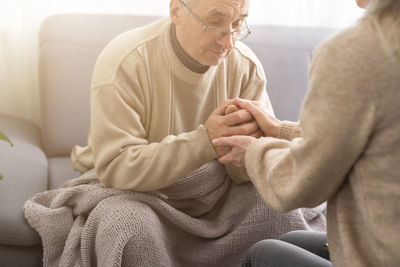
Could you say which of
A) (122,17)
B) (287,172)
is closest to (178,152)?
(287,172)

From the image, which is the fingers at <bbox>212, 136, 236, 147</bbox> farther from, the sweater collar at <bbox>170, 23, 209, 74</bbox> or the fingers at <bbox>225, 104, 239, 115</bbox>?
the sweater collar at <bbox>170, 23, 209, 74</bbox>

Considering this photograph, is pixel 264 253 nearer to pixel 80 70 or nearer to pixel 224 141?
pixel 224 141

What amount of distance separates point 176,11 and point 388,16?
815 millimetres

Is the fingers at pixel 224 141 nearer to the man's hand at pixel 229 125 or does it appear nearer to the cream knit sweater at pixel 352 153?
the man's hand at pixel 229 125

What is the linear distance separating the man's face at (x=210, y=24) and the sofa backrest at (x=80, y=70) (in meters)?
0.70

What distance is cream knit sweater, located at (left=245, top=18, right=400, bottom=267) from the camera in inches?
32.6

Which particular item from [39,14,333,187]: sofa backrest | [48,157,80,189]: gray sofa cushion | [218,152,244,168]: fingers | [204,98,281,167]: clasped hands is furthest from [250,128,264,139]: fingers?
[48,157,80,189]: gray sofa cushion

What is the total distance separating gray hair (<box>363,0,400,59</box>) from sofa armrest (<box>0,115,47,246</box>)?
1234 mm

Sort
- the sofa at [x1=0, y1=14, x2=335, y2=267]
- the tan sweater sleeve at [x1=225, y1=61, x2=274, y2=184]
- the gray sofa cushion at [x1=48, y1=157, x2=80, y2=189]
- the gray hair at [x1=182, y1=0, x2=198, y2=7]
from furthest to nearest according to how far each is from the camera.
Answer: the sofa at [x1=0, y1=14, x2=335, y2=267] → the gray sofa cushion at [x1=48, y1=157, x2=80, y2=189] → the tan sweater sleeve at [x1=225, y1=61, x2=274, y2=184] → the gray hair at [x1=182, y1=0, x2=198, y2=7]

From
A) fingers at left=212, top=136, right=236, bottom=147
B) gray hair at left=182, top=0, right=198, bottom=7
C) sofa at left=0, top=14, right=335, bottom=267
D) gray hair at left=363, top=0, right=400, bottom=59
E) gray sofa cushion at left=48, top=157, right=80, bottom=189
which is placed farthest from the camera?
sofa at left=0, top=14, right=335, bottom=267

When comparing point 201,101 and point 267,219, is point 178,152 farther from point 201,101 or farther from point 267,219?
point 267,219

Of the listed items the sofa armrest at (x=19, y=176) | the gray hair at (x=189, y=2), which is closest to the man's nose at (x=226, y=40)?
the gray hair at (x=189, y=2)

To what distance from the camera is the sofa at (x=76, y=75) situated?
216 centimetres

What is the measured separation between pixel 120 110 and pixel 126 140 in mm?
93
